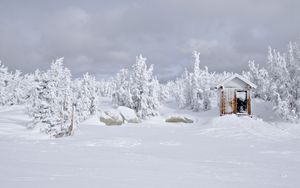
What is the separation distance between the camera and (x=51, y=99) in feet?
95.8

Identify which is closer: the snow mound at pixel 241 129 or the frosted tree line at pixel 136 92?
the snow mound at pixel 241 129

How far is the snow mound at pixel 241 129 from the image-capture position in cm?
2273

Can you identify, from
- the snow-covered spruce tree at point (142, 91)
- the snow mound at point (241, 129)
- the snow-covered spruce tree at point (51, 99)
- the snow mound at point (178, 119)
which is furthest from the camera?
the snow-covered spruce tree at point (142, 91)

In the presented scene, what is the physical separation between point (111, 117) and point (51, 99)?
12.5 meters

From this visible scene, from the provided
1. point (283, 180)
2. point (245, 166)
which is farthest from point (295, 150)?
point (283, 180)

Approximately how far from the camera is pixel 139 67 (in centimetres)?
5138

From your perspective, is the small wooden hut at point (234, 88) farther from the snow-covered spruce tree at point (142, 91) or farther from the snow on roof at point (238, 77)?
the snow-covered spruce tree at point (142, 91)

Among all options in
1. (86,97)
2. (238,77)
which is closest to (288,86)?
(238,77)

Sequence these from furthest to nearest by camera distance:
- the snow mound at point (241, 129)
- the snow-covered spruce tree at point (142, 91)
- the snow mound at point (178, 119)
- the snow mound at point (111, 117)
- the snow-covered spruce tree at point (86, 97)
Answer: the snow-covered spruce tree at point (86, 97), the snow-covered spruce tree at point (142, 91), the snow mound at point (178, 119), the snow mound at point (111, 117), the snow mound at point (241, 129)

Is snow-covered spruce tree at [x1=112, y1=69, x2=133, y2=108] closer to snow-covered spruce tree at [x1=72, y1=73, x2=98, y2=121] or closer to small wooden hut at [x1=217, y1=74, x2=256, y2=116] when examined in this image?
snow-covered spruce tree at [x1=72, y1=73, x2=98, y2=121]

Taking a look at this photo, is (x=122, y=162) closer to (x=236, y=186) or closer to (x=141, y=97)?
(x=236, y=186)

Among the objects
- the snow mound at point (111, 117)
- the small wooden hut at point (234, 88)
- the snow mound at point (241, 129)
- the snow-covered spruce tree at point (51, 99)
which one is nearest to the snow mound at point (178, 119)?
the snow mound at point (111, 117)

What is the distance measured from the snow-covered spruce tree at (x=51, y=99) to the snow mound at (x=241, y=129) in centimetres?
1315

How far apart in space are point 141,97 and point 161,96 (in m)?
52.0
